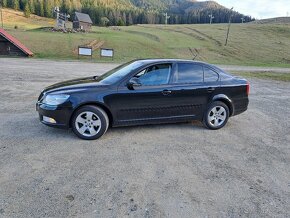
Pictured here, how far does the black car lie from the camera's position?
15.6 ft

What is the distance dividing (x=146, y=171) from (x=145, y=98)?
1.71 meters

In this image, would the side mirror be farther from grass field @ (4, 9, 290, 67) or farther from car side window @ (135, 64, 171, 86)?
grass field @ (4, 9, 290, 67)

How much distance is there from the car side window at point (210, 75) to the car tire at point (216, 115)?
52cm

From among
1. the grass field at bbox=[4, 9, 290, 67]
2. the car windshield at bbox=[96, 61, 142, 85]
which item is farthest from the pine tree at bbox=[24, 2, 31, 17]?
the car windshield at bbox=[96, 61, 142, 85]

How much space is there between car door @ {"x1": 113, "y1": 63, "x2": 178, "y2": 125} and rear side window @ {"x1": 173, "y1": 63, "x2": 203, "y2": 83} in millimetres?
210

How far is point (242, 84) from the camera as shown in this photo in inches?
234

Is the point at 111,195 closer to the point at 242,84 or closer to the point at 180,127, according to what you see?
the point at 180,127

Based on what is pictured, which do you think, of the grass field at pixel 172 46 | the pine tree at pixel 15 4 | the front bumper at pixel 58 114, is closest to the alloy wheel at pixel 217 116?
the front bumper at pixel 58 114

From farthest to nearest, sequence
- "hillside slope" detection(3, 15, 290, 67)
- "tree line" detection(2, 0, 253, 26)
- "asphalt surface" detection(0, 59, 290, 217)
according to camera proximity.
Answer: "tree line" detection(2, 0, 253, 26)
"hillside slope" detection(3, 15, 290, 67)
"asphalt surface" detection(0, 59, 290, 217)

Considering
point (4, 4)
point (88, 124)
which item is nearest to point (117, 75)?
point (88, 124)

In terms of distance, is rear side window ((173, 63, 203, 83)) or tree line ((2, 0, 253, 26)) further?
tree line ((2, 0, 253, 26))

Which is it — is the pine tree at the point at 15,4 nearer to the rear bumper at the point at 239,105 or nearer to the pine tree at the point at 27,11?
the pine tree at the point at 27,11

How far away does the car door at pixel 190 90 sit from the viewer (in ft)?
17.5

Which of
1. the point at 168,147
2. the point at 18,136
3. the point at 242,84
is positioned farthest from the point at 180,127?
the point at 18,136
